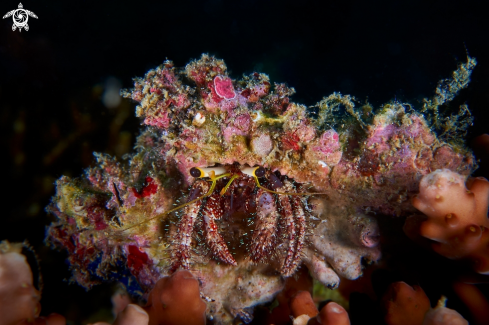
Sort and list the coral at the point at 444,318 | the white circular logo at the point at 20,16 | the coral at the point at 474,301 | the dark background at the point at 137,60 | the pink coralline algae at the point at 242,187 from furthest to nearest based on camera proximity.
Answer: the white circular logo at the point at 20,16
the dark background at the point at 137,60
the pink coralline algae at the point at 242,187
the coral at the point at 474,301
the coral at the point at 444,318

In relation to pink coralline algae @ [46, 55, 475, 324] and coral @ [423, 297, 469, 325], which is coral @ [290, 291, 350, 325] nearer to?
pink coralline algae @ [46, 55, 475, 324]

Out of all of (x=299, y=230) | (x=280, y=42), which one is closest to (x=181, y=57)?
(x=280, y=42)

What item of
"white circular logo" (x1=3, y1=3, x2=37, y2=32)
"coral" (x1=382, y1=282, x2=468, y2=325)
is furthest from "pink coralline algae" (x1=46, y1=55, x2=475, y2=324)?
"white circular logo" (x1=3, y1=3, x2=37, y2=32)

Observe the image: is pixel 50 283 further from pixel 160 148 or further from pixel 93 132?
pixel 160 148

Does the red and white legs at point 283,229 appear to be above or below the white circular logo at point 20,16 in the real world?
below

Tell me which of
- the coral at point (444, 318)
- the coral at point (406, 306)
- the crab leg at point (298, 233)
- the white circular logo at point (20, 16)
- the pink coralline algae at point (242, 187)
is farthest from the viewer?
the white circular logo at point (20, 16)

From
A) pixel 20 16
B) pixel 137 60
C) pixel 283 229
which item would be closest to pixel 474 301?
pixel 283 229

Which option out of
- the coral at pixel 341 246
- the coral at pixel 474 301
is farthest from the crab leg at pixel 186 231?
the coral at pixel 474 301

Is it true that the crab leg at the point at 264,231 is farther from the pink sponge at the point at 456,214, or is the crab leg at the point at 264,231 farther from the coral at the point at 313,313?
the pink sponge at the point at 456,214
